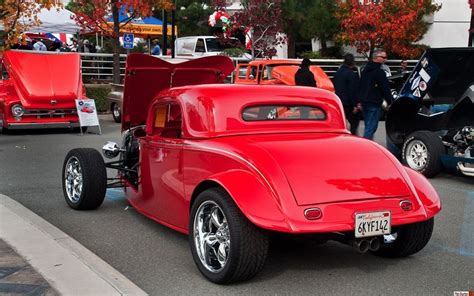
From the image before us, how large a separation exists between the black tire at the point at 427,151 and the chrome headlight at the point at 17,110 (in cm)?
869

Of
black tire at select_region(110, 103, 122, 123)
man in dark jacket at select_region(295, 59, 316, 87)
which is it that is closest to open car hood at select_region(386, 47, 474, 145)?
man in dark jacket at select_region(295, 59, 316, 87)

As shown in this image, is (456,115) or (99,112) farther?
(99,112)

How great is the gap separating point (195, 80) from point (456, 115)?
4.35 m

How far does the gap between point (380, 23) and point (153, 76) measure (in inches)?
821

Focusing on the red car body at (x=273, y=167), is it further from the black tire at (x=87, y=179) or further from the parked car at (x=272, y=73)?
the parked car at (x=272, y=73)

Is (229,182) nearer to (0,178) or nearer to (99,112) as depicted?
(0,178)

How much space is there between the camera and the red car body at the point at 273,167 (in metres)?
4.14

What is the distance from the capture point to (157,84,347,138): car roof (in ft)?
16.5

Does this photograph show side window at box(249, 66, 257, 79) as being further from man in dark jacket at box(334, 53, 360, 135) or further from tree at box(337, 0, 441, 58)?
tree at box(337, 0, 441, 58)

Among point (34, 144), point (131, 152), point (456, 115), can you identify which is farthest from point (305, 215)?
point (34, 144)

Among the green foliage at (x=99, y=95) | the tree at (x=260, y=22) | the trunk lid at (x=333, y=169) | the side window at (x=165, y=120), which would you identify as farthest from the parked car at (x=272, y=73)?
the trunk lid at (x=333, y=169)

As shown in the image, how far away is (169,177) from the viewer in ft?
17.2

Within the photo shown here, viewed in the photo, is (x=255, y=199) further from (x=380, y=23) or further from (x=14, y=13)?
(x=380, y=23)

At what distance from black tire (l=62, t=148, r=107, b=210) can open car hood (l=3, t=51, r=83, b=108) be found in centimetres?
731
